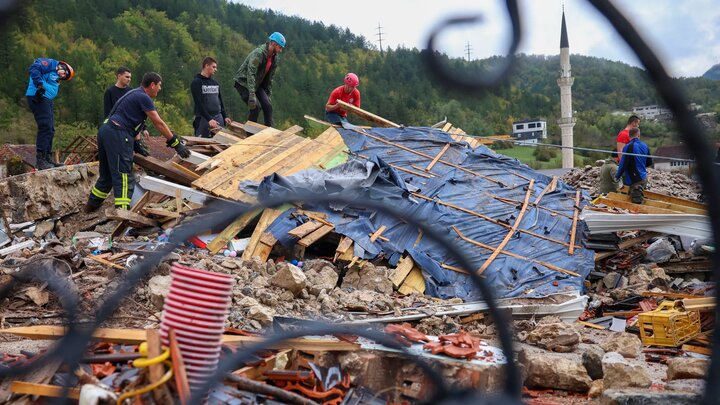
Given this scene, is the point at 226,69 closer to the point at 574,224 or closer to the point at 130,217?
the point at 574,224

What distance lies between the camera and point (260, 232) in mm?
8016

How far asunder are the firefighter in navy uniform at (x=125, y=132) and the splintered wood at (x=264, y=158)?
0.74m

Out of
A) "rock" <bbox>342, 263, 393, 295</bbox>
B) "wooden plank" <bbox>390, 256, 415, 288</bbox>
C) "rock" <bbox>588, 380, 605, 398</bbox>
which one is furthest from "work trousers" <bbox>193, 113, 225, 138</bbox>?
"rock" <bbox>588, 380, 605, 398</bbox>

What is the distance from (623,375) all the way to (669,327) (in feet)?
7.67

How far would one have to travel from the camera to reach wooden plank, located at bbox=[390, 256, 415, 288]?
26.1 feet

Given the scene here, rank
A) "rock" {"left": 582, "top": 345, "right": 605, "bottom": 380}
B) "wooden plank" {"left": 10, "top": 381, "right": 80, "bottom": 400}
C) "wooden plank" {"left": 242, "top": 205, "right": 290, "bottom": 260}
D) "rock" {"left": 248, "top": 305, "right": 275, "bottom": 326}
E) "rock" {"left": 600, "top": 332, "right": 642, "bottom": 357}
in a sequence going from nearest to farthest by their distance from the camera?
"wooden plank" {"left": 10, "top": 381, "right": 80, "bottom": 400}
"rock" {"left": 582, "top": 345, "right": 605, "bottom": 380}
"rock" {"left": 248, "top": 305, "right": 275, "bottom": 326}
"rock" {"left": 600, "top": 332, "right": 642, "bottom": 357}
"wooden plank" {"left": 242, "top": 205, "right": 290, "bottom": 260}

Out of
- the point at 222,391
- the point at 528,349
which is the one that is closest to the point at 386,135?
the point at 528,349

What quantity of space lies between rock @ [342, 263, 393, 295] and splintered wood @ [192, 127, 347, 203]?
146cm

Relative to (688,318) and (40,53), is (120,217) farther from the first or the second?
(40,53)

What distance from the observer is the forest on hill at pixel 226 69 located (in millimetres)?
48500

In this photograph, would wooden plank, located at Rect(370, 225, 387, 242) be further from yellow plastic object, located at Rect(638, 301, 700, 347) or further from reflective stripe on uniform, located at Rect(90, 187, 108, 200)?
reflective stripe on uniform, located at Rect(90, 187, 108, 200)

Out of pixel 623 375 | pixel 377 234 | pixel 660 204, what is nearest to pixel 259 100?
pixel 377 234

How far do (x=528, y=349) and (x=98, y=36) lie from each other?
6804cm

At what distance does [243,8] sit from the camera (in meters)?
85.5
